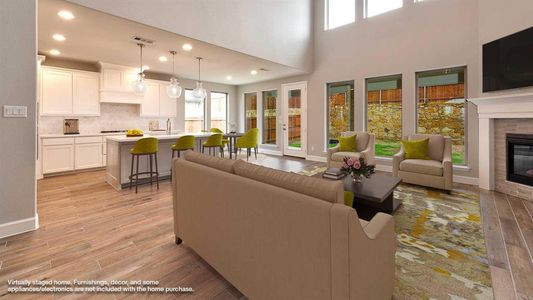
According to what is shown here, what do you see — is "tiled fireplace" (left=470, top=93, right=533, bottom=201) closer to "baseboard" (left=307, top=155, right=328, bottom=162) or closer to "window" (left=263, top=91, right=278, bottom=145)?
"baseboard" (left=307, top=155, right=328, bottom=162)

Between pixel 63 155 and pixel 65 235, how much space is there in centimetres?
367

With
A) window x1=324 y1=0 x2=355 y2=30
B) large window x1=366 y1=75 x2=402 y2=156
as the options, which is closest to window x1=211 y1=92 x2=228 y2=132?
window x1=324 y1=0 x2=355 y2=30

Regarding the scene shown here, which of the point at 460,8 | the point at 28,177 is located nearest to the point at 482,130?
the point at 460,8

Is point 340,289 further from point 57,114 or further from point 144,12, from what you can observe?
point 57,114

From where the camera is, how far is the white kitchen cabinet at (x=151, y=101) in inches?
267

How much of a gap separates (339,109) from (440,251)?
5.21 metres

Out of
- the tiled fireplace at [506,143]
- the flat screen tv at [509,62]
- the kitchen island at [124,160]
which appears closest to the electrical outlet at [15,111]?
the kitchen island at [124,160]

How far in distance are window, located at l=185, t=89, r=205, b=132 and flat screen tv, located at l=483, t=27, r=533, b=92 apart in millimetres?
A: 7536

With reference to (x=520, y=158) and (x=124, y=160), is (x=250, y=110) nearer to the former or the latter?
(x=124, y=160)

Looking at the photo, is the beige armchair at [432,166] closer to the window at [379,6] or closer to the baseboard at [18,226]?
the window at [379,6]

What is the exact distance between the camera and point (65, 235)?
2.56 meters

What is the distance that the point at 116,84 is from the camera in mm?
6180

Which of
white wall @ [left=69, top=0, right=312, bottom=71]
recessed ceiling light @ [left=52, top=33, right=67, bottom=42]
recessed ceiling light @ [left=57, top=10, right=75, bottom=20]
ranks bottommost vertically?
recessed ceiling light @ [left=57, top=10, right=75, bottom=20]

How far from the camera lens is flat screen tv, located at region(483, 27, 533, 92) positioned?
11.5 ft
